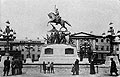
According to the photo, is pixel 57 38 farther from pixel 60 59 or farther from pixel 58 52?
pixel 60 59

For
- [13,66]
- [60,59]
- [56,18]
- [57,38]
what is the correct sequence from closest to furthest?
[13,66] < [60,59] < [56,18] < [57,38]

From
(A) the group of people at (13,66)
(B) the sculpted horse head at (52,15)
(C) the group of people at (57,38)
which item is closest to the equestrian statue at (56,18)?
(B) the sculpted horse head at (52,15)

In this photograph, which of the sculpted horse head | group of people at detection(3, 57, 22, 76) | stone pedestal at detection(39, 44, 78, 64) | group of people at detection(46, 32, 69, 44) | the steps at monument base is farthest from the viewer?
group of people at detection(46, 32, 69, 44)

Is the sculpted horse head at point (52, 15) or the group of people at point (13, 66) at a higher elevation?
the sculpted horse head at point (52, 15)

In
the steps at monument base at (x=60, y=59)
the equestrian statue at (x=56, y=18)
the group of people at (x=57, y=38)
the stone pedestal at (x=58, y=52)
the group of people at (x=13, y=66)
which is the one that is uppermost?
the equestrian statue at (x=56, y=18)

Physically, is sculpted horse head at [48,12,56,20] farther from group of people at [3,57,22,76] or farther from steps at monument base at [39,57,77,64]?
group of people at [3,57,22,76]

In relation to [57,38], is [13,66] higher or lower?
lower

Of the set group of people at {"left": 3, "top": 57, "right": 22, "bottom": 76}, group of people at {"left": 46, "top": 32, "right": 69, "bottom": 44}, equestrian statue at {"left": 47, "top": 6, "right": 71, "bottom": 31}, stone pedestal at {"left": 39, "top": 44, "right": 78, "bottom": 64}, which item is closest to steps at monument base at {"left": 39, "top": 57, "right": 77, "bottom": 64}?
stone pedestal at {"left": 39, "top": 44, "right": 78, "bottom": 64}

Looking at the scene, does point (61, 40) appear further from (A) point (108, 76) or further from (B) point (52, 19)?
(A) point (108, 76)

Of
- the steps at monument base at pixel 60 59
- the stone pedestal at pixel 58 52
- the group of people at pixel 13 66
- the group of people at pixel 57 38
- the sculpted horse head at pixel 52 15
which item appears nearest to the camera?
the group of people at pixel 13 66

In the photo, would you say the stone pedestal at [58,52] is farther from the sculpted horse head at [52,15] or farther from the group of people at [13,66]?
the group of people at [13,66]

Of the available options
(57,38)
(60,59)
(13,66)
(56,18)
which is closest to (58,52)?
(60,59)

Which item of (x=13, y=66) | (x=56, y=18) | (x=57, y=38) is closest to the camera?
(x=13, y=66)

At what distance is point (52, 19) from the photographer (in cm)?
3381
